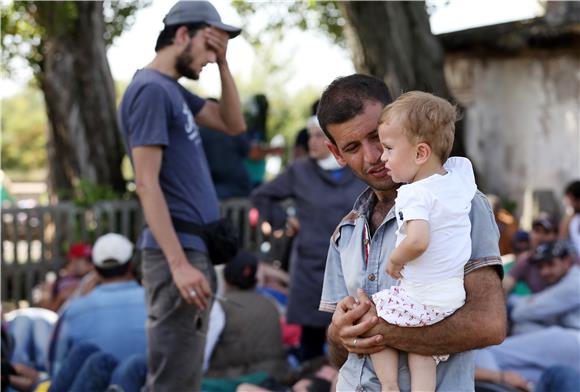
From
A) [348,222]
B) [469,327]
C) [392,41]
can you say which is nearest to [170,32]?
[348,222]

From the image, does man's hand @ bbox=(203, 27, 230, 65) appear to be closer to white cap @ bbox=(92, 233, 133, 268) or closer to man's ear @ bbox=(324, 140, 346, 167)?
man's ear @ bbox=(324, 140, 346, 167)

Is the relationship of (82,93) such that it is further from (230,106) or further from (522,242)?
(230,106)

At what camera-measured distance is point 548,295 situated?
6.61m

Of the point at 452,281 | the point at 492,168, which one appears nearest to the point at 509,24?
the point at 492,168

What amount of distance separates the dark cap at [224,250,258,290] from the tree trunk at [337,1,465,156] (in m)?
4.69

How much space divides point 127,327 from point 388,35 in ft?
19.5

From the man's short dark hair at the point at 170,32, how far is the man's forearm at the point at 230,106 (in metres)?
0.31

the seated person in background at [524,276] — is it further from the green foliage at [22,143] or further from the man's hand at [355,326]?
the green foliage at [22,143]

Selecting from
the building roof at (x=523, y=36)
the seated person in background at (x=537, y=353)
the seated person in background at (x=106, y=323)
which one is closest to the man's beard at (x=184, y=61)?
the seated person in background at (x=106, y=323)

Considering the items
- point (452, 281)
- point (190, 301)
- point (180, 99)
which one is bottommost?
point (190, 301)

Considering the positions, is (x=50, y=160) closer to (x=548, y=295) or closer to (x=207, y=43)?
(x=548, y=295)

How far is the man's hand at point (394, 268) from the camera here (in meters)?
2.41

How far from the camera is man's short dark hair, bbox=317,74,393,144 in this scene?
271 centimetres

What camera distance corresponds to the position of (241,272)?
19.8ft
